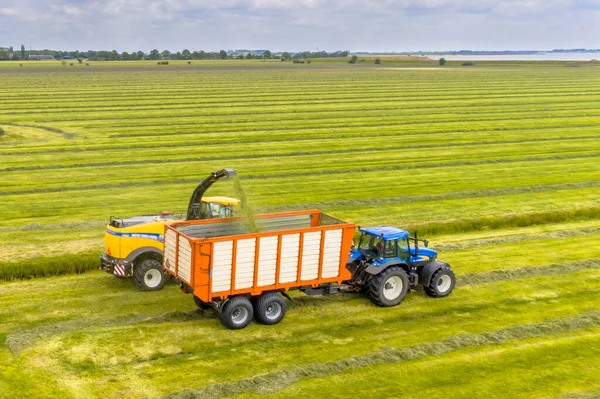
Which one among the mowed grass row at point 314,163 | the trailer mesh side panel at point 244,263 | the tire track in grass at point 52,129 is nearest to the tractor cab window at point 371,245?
the trailer mesh side panel at point 244,263

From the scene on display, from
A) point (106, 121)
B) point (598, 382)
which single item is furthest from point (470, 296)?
point (106, 121)

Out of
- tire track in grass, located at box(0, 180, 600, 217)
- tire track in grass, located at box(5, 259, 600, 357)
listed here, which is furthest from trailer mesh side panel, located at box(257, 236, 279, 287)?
tire track in grass, located at box(0, 180, 600, 217)

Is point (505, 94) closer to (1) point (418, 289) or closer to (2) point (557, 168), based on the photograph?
(2) point (557, 168)

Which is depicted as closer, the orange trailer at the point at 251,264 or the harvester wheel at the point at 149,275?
the orange trailer at the point at 251,264

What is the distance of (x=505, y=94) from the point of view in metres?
83.3

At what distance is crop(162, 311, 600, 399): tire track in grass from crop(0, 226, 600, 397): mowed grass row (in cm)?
15

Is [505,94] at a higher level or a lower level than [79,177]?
higher

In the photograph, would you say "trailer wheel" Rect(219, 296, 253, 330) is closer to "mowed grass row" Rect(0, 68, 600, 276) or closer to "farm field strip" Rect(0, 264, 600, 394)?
"farm field strip" Rect(0, 264, 600, 394)

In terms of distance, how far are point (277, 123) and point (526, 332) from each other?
132ft

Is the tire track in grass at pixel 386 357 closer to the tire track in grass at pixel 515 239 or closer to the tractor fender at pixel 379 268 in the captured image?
the tractor fender at pixel 379 268

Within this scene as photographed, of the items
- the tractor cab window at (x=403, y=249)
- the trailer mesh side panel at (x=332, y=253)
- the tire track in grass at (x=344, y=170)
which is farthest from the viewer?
the tire track in grass at (x=344, y=170)

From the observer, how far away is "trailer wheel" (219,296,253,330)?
1612cm

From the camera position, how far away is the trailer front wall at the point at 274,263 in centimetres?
1565

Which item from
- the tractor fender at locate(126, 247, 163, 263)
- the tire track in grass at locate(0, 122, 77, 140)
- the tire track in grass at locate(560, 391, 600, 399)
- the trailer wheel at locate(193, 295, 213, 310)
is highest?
the tire track in grass at locate(0, 122, 77, 140)
